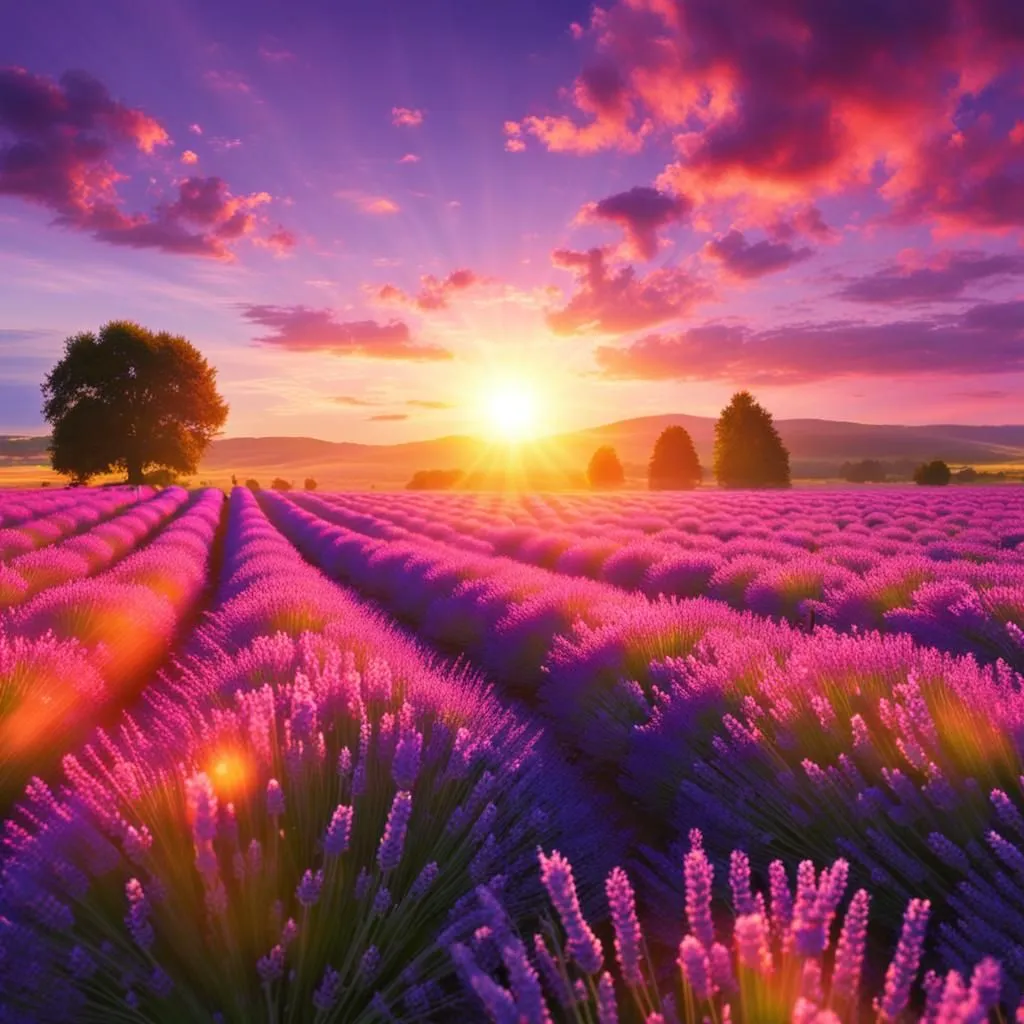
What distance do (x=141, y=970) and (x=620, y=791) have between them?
8.31ft

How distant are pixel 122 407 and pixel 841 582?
146 ft

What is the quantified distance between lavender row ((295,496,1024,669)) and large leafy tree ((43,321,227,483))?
3660cm

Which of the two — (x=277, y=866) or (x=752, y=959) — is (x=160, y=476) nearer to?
(x=277, y=866)

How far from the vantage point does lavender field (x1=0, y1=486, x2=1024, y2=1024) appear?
1489mm

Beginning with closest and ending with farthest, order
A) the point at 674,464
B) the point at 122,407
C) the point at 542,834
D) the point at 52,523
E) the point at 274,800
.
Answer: the point at 274,800 < the point at 542,834 < the point at 52,523 < the point at 122,407 < the point at 674,464

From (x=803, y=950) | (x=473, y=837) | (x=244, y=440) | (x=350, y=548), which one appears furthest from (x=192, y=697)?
(x=244, y=440)

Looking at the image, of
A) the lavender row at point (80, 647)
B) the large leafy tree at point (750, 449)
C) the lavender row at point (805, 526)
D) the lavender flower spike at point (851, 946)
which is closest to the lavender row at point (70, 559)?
the lavender row at point (80, 647)

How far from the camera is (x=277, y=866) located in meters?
2.10

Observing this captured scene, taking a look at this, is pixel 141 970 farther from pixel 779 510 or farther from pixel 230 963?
pixel 779 510

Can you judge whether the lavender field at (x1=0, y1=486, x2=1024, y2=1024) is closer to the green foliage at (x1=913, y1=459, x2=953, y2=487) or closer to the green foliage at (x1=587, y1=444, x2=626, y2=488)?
the green foliage at (x1=913, y1=459, x2=953, y2=487)

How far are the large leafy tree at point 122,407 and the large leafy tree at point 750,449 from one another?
3633 centimetres

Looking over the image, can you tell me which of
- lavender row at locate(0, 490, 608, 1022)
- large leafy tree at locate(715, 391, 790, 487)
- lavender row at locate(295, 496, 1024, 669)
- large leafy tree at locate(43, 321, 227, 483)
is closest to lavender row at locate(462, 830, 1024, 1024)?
lavender row at locate(0, 490, 608, 1022)

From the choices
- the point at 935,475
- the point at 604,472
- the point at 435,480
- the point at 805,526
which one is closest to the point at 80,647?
the point at 805,526

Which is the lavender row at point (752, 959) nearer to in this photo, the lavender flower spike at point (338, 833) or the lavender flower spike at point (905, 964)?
the lavender flower spike at point (905, 964)
